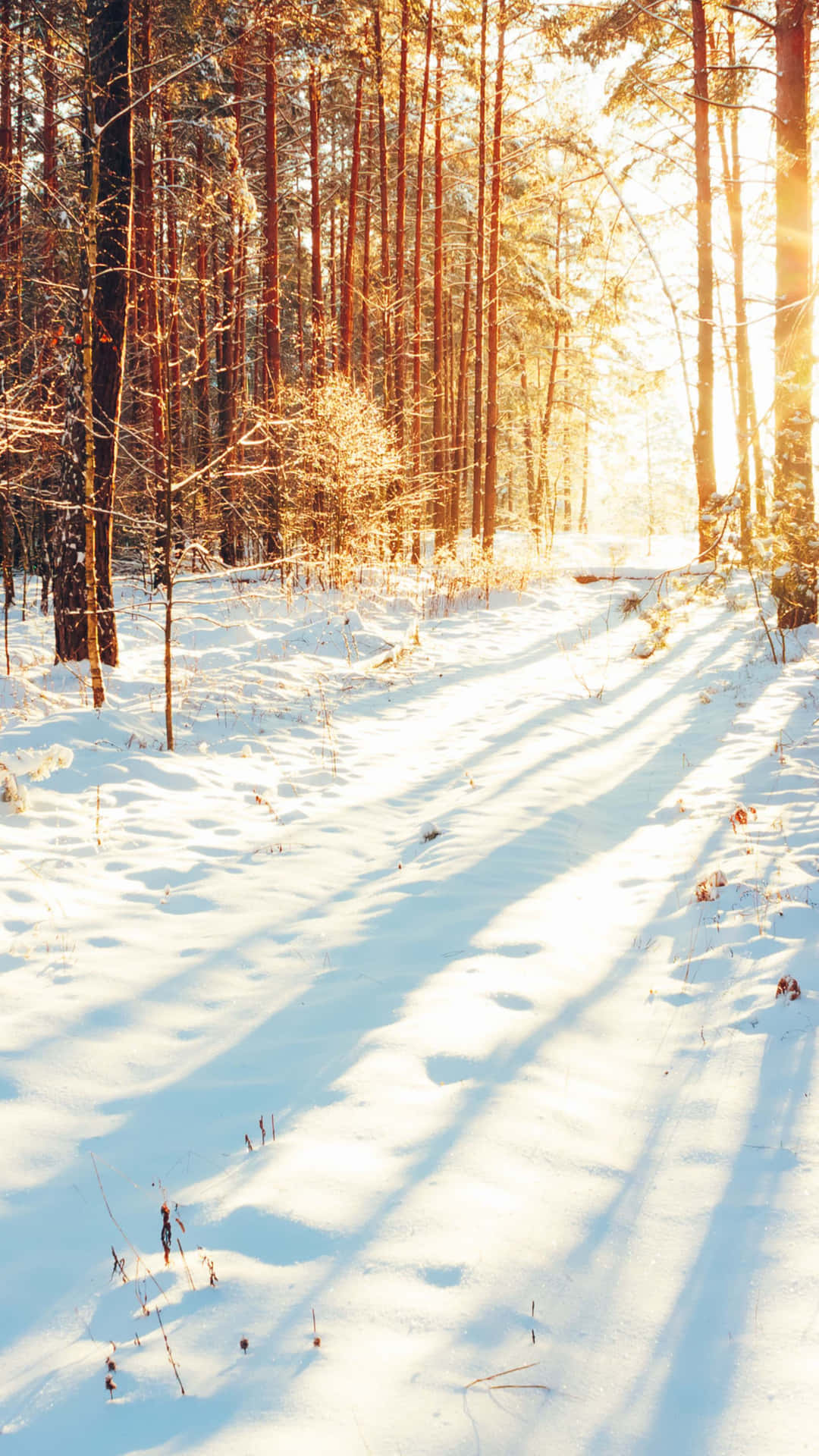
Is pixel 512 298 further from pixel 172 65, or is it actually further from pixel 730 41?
pixel 172 65

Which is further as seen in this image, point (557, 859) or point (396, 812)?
point (396, 812)

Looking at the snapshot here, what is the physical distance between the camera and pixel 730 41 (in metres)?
13.9

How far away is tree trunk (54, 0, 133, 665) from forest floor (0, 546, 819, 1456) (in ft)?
6.24

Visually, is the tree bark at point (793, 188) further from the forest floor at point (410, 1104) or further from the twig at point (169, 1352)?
the twig at point (169, 1352)

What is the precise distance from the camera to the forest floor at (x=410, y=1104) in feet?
5.57

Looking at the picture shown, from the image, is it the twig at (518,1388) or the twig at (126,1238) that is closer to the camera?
the twig at (518,1388)

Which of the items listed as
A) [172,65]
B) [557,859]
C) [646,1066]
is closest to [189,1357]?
[646,1066]

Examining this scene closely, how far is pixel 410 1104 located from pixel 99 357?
7375 millimetres

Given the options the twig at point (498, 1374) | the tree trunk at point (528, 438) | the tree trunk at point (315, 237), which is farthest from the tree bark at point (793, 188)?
the tree trunk at point (528, 438)

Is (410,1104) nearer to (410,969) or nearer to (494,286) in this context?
(410,969)

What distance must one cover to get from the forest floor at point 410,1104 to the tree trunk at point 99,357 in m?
1.90

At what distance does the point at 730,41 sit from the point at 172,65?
982 centimetres

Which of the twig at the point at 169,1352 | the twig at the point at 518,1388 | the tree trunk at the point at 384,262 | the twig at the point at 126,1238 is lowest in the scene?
the twig at the point at 518,1388

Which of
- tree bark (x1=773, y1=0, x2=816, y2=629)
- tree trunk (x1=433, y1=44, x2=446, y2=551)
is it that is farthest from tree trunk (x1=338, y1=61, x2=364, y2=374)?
tree bark (x1=773, y1=0, x2=816, y2=629)
